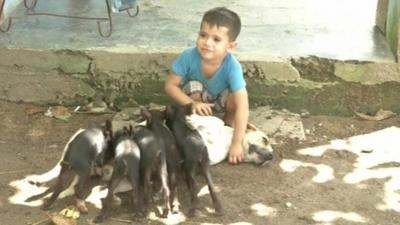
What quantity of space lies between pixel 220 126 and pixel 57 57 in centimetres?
136

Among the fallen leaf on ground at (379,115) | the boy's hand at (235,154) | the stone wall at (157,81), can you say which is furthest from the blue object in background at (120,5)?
the fallen leaf on ground at (379,115)

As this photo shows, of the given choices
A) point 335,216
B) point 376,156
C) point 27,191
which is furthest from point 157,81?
point 335,216

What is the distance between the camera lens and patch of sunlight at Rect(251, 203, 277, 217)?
12.7 feet

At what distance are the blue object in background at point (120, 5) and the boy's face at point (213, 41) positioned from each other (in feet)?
3.14

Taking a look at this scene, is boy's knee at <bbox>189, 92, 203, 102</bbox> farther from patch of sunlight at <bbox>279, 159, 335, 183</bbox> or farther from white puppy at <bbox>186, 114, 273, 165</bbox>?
patch of sunlight at <bbox>279, 159, 335, 183</bbox>

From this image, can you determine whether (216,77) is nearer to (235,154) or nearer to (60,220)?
(235,154)

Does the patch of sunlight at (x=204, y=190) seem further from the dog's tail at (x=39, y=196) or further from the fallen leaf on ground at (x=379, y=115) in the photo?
the fallen leaf on ground at (x=379, y=115)

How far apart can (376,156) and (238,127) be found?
3.14 ft

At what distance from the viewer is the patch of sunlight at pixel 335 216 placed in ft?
12.5

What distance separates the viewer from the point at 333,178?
4281mm

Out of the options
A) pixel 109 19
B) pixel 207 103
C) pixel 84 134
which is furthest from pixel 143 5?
pixel 84 134

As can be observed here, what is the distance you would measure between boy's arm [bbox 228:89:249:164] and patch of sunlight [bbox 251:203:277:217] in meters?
0.50

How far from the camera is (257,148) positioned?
14.4 feet

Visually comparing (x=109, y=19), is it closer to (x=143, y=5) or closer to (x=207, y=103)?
(x=143, y=5)
